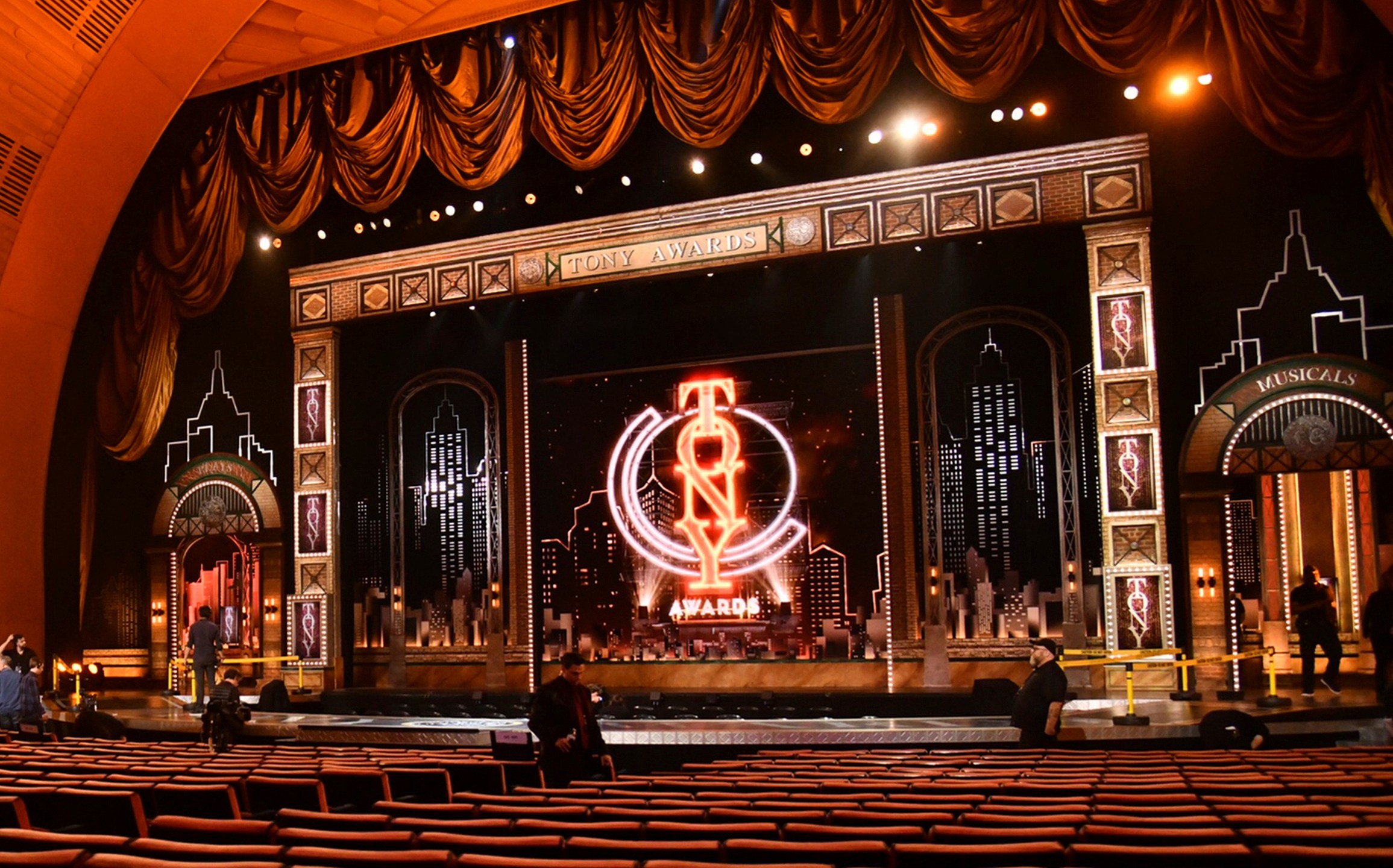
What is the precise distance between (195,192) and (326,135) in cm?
229

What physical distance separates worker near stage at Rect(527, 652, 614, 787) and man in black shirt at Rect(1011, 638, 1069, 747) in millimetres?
2719

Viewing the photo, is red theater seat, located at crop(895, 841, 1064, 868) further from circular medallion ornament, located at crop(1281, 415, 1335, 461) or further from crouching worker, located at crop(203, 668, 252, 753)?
circular medallion ornament, located at crop(1281, 415, 1335, 461)

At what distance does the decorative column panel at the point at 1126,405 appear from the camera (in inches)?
505

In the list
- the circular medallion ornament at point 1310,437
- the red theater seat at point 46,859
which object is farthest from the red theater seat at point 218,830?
the circular medallion ornament at point 1310,437

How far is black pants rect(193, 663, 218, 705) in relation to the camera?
13938mm

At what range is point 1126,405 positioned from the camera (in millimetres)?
13016

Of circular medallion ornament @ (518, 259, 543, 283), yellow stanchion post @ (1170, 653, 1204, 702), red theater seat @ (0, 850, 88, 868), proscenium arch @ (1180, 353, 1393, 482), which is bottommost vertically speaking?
yellow stanchion post @ (1170, 653, 1204, 702)

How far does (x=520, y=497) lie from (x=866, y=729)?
7.96 metres

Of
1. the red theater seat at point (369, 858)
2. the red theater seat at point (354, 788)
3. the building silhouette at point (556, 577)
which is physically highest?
the building silhouette at point (556, 577)

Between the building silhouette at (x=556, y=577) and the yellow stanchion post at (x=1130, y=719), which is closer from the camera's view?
the yellow stanchion post at (x=1130, y=719)

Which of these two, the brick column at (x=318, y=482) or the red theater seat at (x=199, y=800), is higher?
the brick column at (x=318, y=482)

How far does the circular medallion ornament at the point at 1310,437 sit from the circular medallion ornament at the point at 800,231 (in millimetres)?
5472

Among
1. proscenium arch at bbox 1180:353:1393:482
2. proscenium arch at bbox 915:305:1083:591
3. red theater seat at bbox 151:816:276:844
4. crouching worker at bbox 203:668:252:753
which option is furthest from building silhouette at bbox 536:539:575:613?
red theater seat at bbox 151:816:276:844

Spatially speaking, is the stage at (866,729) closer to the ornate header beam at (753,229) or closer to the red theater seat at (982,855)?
the ornate header beam at (753,229)
